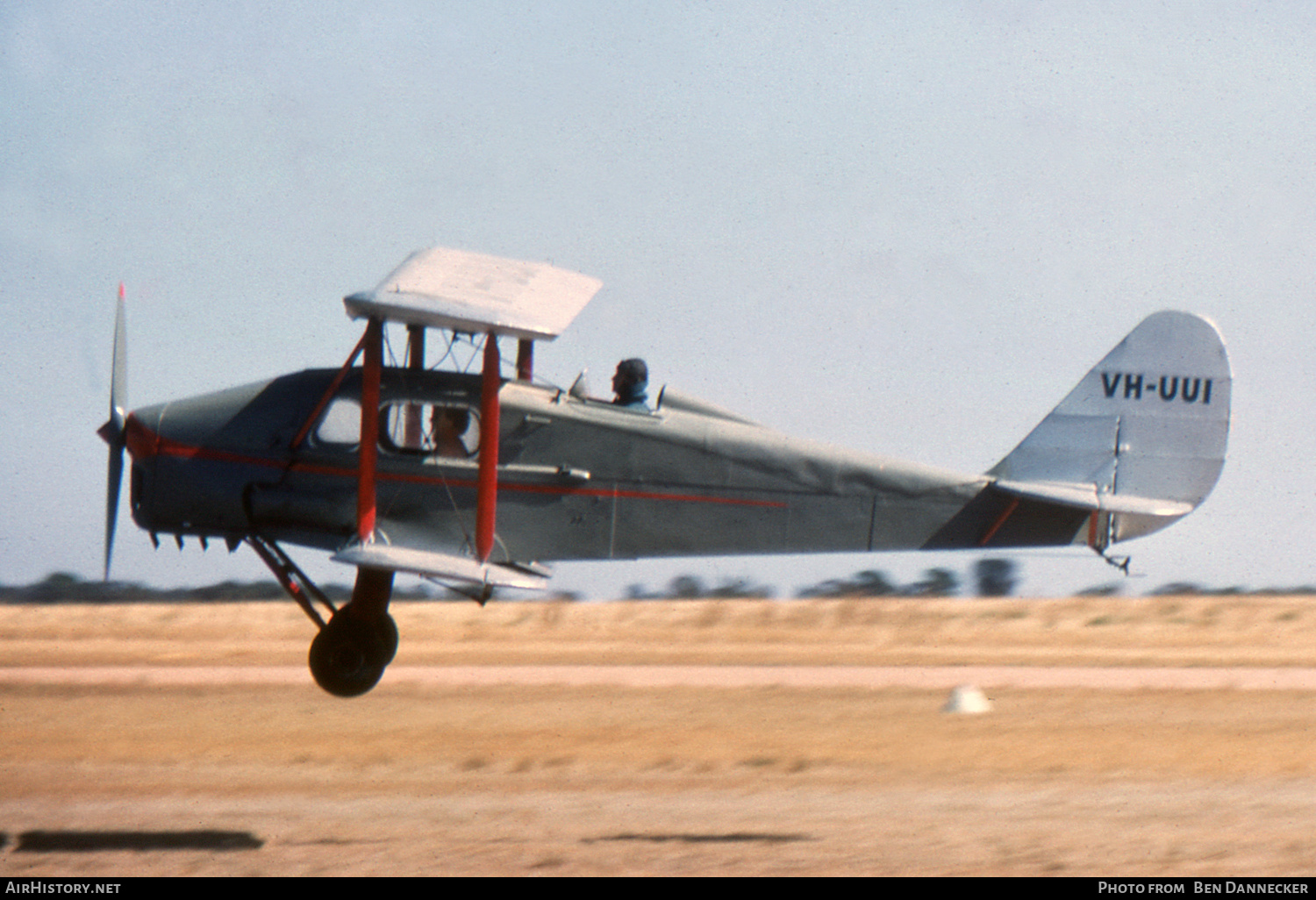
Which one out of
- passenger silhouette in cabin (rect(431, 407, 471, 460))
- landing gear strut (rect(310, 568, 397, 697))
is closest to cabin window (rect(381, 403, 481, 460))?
passenger silhouette in cabin (rect(431, 407, 471, 460))

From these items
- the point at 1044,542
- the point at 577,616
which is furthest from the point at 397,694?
the point at 577,616

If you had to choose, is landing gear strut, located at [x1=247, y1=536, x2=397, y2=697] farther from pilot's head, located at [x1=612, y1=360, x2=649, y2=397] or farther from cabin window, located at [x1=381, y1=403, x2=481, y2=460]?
pilot's head, located at [x1=612, y1=360, x2=649, y2=397]

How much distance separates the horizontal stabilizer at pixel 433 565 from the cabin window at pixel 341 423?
40.2 inches

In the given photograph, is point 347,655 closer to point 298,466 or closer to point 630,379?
point 298,466

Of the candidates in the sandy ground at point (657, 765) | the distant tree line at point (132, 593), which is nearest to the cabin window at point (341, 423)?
the sandy ground at point (657, 765)

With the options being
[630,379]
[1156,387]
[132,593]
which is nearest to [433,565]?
[630,379]

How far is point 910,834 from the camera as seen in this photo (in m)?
12.8

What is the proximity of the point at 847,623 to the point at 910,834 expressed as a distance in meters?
24.2

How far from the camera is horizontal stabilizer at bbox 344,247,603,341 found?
1142 cm

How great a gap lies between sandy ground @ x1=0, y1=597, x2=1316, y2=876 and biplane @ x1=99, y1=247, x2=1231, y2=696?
2176mm

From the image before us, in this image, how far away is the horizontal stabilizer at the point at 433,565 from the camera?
11.6 meters

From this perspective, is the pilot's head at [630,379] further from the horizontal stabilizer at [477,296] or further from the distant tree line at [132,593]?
the distant tree line at [132,593]

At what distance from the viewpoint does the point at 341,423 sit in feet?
41.1

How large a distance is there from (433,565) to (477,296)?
2.21 metres
